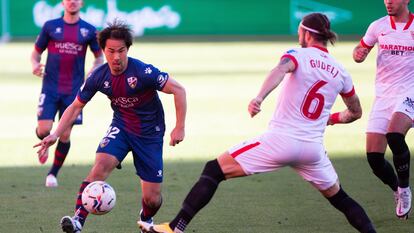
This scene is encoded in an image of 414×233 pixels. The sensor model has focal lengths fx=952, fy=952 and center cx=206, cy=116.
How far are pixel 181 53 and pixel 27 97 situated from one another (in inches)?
422

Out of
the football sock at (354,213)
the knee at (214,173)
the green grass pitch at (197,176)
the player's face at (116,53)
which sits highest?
the player's face at (116,53)

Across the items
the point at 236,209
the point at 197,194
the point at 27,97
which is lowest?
the point at 27,97

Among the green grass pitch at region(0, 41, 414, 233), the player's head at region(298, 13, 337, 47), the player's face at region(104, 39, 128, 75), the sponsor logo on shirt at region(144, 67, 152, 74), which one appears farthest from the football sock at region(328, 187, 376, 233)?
the player's face at region(104, 39, 128, 75)

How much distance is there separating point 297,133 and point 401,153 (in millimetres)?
2429

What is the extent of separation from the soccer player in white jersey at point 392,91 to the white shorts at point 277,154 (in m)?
2.16

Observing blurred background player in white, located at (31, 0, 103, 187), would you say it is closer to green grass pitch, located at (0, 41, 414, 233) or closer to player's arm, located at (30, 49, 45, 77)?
player's arm, located at (30, 49, 45, 77)

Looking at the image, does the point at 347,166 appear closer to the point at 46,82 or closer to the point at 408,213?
the point at 408,213

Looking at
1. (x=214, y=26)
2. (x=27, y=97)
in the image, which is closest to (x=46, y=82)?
(x=27, y=97)

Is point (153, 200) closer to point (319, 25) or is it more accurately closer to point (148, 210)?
point (148, 210)

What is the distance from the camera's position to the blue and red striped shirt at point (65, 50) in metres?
12.2

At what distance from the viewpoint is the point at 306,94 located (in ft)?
25.0

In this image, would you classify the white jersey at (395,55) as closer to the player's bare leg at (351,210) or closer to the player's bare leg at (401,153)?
the player's bare leg at (401,153)

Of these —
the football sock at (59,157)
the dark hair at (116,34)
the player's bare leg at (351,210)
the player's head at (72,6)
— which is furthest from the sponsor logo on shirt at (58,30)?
the player's bare leg at (351,210)

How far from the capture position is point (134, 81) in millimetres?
8445
